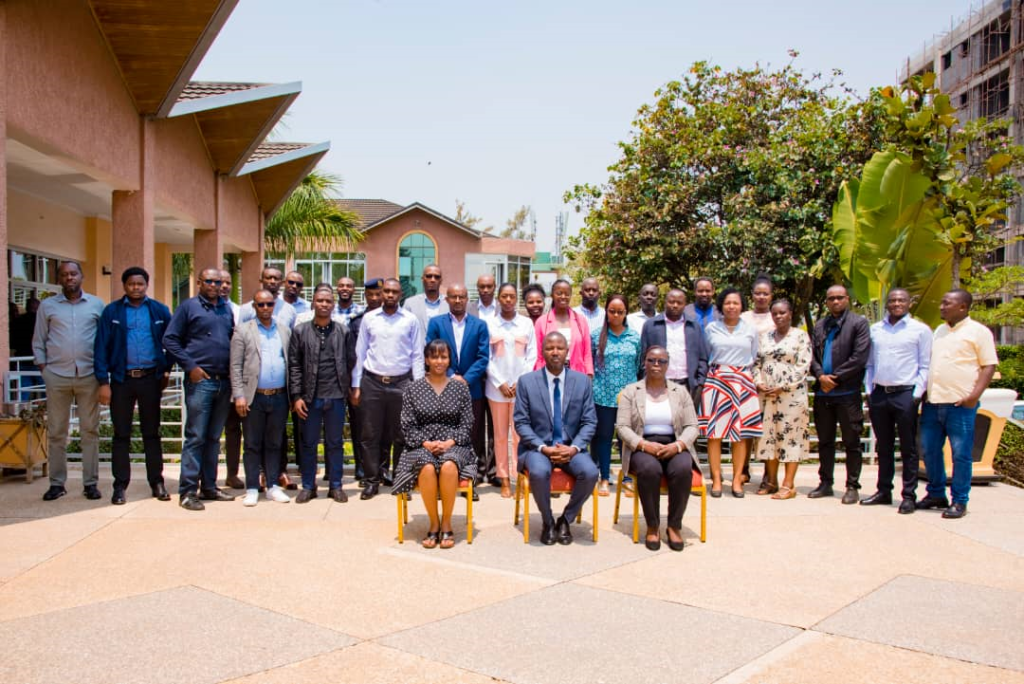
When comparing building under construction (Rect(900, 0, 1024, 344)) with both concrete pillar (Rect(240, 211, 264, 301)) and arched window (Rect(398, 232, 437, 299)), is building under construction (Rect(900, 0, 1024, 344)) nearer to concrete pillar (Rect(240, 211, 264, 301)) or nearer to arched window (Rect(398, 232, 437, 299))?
arched window (Rect(398, 232, 437, 299))

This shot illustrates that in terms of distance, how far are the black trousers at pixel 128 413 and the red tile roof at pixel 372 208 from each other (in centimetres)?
3425

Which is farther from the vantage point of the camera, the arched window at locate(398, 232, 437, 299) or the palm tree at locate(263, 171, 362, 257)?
the arched window at locate(398, 232, 437, 299)

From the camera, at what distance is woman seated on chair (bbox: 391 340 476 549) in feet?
20.9

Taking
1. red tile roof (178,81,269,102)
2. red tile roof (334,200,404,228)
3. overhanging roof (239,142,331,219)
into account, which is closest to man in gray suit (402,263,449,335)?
red tile roof (178,81,269,102)

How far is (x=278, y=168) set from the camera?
63.0 ft

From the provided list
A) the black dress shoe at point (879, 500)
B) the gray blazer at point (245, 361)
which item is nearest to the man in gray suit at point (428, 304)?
the gray blazer at point (245, 361)

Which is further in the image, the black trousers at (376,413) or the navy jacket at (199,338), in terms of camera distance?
the black trousers at (376,413)

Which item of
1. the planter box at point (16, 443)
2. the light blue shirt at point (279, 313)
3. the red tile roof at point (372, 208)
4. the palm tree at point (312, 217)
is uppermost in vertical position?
the red tile roof at point (372, 208)

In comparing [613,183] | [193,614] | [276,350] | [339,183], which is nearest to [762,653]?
[193,614]

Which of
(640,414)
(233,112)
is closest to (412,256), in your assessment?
(233,112)

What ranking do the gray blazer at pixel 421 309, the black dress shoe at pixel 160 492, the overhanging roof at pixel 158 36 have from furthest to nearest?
the overhanging roof at pixel 158 36
the gray blazer at pixel 421 309
the black dress shoe at pixel 160 492

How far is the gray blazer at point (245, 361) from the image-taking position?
25.1 feet

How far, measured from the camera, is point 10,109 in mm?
8805

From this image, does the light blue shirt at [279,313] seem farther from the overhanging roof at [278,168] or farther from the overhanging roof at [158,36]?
the overhanging roof at [278,168]
